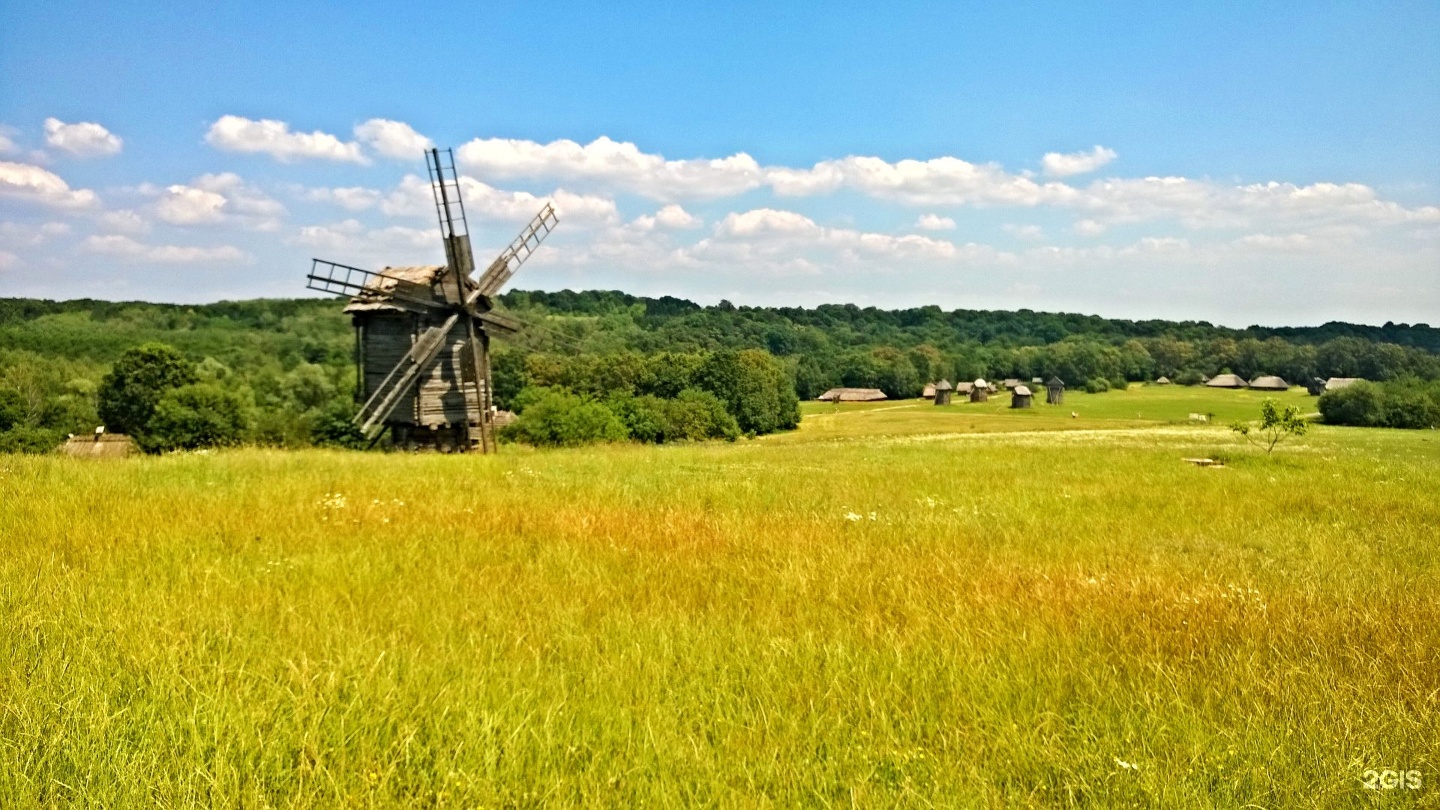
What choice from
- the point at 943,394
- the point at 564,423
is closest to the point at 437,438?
the point at 564,423

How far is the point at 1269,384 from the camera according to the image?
133000 millimetres

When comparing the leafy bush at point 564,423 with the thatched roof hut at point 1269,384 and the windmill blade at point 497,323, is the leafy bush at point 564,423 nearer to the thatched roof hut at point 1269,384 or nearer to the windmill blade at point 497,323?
the windmill blade at point 497,323

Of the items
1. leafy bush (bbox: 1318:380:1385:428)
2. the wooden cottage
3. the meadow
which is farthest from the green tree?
leafy bush (bbox: 1318:380:1385:428)

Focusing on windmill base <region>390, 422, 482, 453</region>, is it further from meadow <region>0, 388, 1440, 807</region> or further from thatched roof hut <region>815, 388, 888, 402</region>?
thatched roof hut <region>815, 388, 888, 402</region>

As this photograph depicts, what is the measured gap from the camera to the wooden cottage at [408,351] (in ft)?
93.5

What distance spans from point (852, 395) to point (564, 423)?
9659 cm

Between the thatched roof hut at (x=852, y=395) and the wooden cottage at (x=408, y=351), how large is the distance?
4088 inches

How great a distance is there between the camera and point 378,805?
3.10 meters

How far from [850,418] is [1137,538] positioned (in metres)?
84.7

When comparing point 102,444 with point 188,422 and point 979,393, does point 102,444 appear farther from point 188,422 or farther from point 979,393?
point 979,393

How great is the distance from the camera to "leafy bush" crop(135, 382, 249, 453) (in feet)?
169

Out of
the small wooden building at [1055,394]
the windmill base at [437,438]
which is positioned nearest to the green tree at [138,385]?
the windmill base at [437,438]

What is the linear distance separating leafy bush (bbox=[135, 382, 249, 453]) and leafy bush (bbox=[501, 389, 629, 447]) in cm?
2288

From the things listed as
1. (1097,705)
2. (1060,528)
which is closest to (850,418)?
(1060,528)
